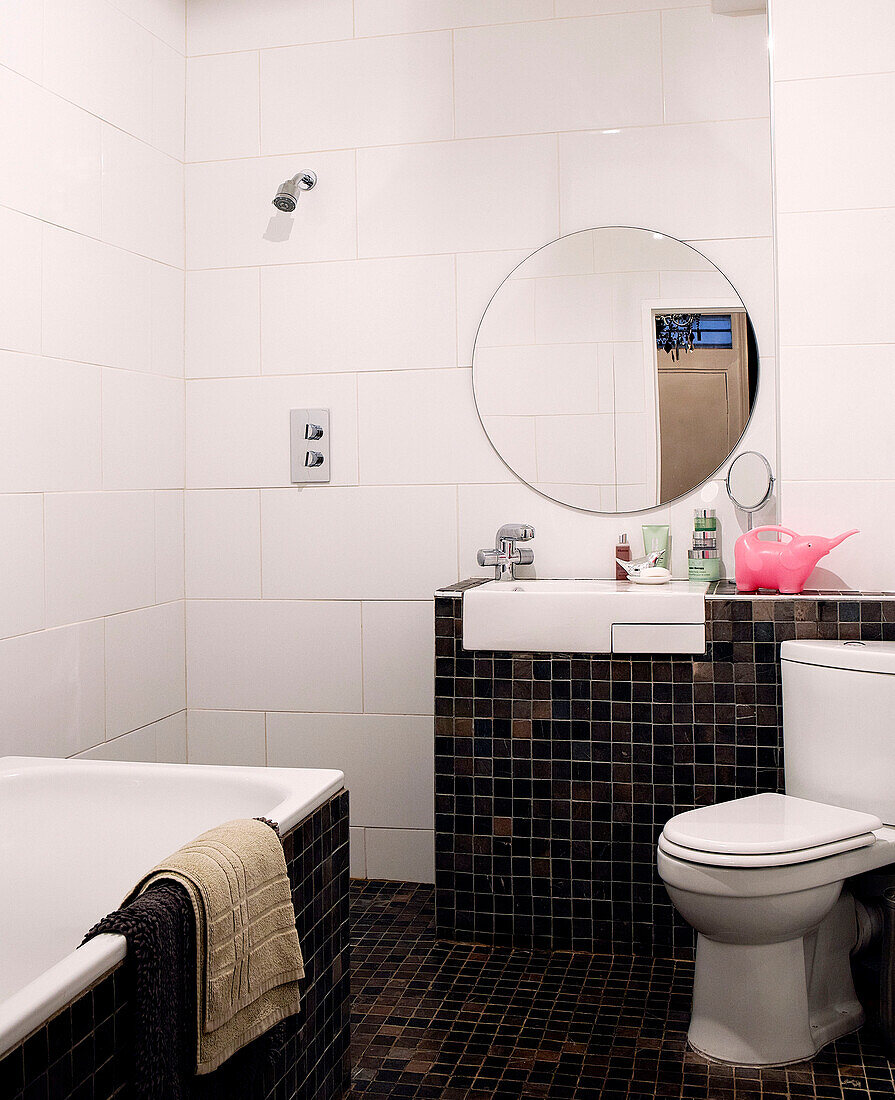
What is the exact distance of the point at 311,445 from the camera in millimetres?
2945

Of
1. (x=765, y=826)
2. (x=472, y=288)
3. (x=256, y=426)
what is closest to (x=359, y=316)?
(x=472, y=288)

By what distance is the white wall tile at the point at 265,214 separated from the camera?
2.92 meters

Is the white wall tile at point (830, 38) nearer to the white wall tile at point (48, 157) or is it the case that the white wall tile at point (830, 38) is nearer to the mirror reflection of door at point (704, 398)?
the mirror reflection of door at point (704, 398)

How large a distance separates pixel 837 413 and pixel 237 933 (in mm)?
1934

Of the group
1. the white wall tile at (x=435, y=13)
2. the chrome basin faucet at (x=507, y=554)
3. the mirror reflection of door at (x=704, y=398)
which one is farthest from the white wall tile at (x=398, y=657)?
the white wall tile at (x=435, y=13)

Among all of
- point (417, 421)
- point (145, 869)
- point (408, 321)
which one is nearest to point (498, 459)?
point (417, 421)

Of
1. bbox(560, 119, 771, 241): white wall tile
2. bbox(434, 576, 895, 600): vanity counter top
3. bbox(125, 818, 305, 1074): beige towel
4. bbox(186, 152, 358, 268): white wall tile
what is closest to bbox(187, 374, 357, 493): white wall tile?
bbox(186, 152, 358, 268): white wall tile

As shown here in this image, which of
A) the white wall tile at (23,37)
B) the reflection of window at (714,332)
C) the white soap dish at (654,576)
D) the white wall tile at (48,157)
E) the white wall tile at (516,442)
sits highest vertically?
the white wall tile at (23,37)

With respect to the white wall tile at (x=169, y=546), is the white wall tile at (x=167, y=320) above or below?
above

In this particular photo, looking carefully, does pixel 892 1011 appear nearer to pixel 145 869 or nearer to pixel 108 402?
pixel 145 869

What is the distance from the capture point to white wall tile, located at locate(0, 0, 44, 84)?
7.34 ft

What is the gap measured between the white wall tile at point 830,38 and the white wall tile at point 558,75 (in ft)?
1.11

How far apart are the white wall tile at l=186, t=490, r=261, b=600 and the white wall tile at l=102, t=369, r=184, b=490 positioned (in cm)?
13

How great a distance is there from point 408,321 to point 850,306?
1.20 metres
